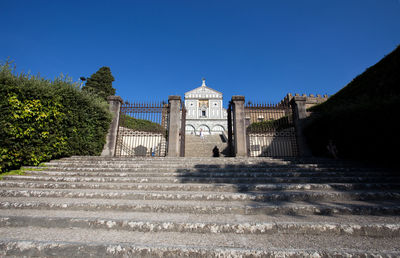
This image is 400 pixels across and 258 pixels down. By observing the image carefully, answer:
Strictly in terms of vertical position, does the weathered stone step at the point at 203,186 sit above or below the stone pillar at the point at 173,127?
below

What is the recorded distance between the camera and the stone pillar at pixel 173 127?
29.5ft

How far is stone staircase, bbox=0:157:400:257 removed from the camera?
1914 mm

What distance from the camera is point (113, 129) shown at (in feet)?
31.2

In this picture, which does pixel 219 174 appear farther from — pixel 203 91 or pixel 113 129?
pixel 203 91

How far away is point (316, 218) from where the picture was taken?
102 inches

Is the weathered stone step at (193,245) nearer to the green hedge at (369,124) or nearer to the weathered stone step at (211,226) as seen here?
the weathered stone step at (211,226)

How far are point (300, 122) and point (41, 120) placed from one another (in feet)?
39.3

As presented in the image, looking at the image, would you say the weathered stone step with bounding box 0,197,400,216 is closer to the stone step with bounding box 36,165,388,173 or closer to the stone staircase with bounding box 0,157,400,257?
the stone staircase with bounding box 0,157,400,257

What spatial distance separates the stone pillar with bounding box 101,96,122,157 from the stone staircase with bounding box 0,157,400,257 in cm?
432

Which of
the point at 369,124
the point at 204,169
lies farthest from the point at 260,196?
the point at 369,124

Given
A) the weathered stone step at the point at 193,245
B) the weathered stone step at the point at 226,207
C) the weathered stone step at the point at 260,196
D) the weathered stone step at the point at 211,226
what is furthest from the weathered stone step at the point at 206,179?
the weathered stone step at the point at 193,245

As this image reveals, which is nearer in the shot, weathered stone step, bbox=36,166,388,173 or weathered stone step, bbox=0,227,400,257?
weathered stone step, bbox=0,227,400,257

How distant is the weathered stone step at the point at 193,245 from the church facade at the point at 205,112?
1422 inches

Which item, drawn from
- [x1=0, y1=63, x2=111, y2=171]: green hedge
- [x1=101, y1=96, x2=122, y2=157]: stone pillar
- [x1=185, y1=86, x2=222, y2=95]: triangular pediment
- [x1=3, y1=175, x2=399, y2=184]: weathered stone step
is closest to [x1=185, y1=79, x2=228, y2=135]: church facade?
[x1=185, y1=86, x2=222, y2=95]: triangular pediment
